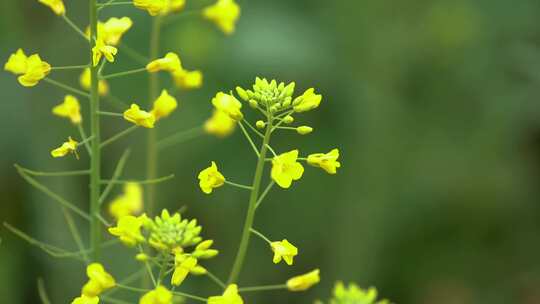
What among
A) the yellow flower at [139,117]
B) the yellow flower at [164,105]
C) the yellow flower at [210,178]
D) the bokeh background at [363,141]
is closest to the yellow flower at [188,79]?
the yellow flower at [164,105]

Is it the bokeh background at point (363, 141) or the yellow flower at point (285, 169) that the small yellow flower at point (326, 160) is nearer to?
the yellow flower at point (285, 169)

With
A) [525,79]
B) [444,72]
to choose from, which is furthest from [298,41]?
[525,79]

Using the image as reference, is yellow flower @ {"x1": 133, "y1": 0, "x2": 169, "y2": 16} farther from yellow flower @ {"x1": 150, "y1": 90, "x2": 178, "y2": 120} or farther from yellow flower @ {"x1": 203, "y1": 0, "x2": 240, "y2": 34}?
yellow flower @ {"x1": 203, "y1": 0, "x2": 240, "y2": 34}

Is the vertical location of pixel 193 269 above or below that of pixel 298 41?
below

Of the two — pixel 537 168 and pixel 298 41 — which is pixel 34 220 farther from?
pixel 537 168

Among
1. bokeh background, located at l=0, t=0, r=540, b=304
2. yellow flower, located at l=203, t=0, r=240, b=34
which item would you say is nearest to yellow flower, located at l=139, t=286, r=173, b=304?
yellow flower, located at l=203, t=0, r=240, b=34

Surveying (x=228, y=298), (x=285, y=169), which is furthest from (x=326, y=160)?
(x=228, y=298)
